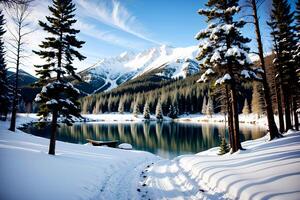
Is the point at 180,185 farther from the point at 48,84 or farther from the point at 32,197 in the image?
the point at 48,84

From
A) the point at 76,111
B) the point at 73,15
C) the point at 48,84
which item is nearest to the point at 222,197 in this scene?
the point at 76,111

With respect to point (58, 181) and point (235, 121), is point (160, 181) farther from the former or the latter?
point (235, 121)

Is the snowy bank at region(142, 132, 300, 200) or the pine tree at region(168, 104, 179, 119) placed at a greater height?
the pine tree at region(168, 104, 179, 119)

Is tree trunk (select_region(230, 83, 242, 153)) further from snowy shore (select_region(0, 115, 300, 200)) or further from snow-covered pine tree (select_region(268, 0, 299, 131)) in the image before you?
snow-covered pine tree (select_region(268, 0, 299, 131))

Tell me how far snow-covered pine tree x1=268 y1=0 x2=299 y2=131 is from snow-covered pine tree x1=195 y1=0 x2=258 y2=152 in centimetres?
975

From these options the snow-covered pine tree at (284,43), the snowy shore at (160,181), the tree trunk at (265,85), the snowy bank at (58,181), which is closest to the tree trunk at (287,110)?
the snow-covered pine tree at (284,43)

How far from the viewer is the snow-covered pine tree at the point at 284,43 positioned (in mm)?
23297

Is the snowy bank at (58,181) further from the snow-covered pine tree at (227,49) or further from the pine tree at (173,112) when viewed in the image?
the pine tree at (173,112)

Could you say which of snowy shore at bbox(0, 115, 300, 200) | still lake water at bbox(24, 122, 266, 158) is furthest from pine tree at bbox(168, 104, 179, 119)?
snowy shore at bbox(0, 115, 300, 200)

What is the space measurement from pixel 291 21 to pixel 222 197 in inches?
927

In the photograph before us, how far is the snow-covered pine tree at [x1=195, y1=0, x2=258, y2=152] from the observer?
1539cm

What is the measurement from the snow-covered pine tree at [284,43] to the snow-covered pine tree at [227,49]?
32.0 feet

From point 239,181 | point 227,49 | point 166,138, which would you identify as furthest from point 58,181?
point 166,138

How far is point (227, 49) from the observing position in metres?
16.5
